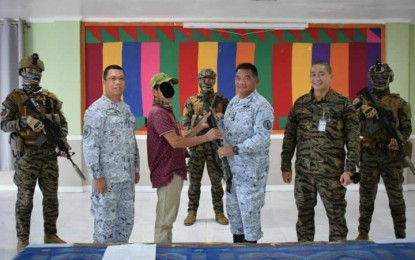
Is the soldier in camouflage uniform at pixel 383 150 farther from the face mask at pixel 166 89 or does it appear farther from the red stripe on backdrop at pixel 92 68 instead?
the red stripe on backdrop at pixel 92 68

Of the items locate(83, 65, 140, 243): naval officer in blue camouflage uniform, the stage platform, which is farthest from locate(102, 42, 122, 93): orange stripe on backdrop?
the stage platform

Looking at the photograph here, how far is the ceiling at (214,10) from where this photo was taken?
19.2 feet

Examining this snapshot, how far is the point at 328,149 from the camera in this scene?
3314 millimetres

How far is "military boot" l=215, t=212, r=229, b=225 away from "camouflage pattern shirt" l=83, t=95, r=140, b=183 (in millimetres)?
2019

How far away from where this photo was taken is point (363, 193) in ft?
13.6

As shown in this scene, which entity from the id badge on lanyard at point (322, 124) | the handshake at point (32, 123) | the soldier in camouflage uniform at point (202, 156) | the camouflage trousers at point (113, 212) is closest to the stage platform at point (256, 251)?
the camouflage trousers at point (113, 212)

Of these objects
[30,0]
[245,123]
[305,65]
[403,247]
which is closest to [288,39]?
[305,65]

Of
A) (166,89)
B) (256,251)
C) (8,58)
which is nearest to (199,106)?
(166,89)

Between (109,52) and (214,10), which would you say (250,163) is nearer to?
(214,10)

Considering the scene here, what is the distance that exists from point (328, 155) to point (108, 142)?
153 centimetres

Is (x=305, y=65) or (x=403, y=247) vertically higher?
(x=305, y=65)

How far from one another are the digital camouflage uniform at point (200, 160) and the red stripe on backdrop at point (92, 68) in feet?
8.13

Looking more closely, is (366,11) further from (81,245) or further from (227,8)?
(81,245)

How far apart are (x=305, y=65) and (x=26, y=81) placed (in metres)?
4.36
